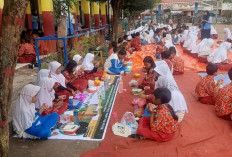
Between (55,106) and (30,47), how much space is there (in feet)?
14.5

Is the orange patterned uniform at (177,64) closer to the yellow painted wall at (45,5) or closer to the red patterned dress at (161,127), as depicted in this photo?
the red patterned dress at (161,127)

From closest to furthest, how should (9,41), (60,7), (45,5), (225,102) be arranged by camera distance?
(9,41)
(225,102)
(60,7)
(45,5)

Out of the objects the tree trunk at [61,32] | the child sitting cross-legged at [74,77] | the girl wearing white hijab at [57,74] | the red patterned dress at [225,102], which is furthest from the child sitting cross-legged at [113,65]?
the red patterned dress at [225,102]

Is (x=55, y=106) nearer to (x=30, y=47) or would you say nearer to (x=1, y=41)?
(x=1, y=41)

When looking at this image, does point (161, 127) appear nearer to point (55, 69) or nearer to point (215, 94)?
point (215, 94)

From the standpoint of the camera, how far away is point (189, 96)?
17.2 feet

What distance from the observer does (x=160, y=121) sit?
326cm

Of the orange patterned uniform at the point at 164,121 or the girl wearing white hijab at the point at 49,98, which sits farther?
the girl wearing white hijab at the point at 49,98

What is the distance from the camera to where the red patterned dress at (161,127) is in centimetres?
325

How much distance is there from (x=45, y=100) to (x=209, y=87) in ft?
11.0

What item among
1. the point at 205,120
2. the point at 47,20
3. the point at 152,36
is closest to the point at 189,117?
the point at 205,120

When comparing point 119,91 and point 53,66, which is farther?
point 119,91

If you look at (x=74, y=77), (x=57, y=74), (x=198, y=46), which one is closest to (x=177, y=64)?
(x=198, y=46)

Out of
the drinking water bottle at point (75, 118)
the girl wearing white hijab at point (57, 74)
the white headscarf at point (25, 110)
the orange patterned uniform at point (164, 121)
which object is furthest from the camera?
the girl wearing white hijab at point (57, 74)
